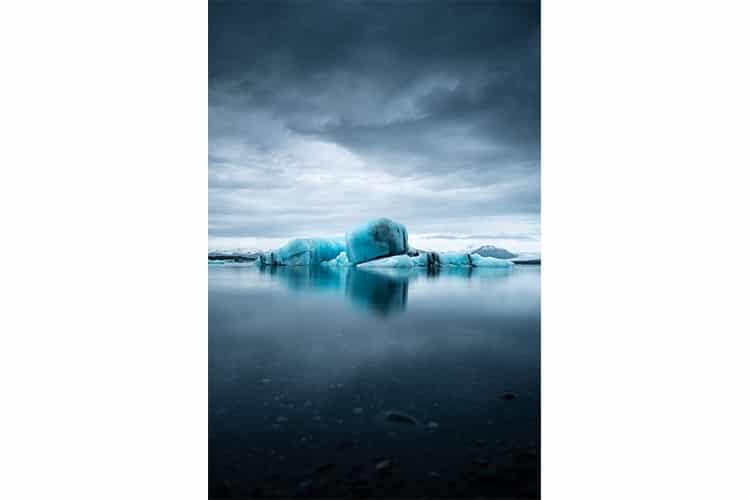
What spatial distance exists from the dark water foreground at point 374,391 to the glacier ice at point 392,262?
9.9 inches

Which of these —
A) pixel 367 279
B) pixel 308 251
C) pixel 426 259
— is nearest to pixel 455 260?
pixel 426 259

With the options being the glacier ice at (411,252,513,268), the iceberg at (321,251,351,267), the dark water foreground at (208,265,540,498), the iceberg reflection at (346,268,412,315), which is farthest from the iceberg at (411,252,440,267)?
the iceberg at (321,251,351,267)

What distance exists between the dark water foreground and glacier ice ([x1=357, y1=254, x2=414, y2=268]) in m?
0.25

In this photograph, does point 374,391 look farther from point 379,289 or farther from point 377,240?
point 379,289

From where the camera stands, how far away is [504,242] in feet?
7.32

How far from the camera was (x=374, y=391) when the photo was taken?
5.69ft

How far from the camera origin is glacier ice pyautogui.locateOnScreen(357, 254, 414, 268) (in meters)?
2.74

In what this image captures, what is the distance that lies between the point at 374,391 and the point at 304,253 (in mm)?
1425

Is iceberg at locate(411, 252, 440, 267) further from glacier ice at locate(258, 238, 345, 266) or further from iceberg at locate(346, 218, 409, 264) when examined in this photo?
glacier ice at locate(258, 238, 345, 266)

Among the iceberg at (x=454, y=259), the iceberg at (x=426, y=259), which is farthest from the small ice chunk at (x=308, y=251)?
the iceberg at (x=454, y=259)

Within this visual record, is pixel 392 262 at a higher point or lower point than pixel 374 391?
higher
